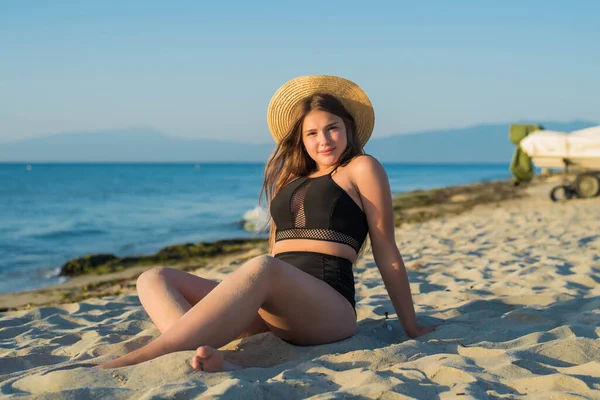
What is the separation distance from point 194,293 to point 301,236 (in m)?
0.66

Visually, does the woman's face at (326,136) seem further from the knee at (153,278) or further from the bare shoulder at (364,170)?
the knee at (153,278)

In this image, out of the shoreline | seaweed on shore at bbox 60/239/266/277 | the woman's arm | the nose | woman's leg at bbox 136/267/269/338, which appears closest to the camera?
woman's leg at bbox 136/267/269/338

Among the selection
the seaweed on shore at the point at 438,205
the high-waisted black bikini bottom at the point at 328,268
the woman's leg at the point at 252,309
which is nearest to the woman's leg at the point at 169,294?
the woman's leg at the point at 252,309

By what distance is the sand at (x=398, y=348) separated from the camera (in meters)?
2.38

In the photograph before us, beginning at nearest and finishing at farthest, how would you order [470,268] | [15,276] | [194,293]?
[194,293], [470,268], [15,276]

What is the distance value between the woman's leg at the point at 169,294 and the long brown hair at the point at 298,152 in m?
0.54

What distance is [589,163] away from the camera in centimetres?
1376

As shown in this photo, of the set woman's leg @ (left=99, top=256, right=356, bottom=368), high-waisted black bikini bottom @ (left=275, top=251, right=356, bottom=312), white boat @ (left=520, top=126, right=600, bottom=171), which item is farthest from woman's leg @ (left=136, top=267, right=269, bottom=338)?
white boat @ (left=520, top=126, right=600, bottom=171)

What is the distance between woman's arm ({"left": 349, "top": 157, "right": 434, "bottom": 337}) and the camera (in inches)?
129

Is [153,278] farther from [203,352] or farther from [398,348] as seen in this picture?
[398,348]

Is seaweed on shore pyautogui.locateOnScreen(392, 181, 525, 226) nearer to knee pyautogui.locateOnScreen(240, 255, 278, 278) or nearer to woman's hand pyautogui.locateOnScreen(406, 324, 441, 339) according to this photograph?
woman's hand pyautogui.locateOnScreen(406, 324, 441, 339)

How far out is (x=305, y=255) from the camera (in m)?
3.22

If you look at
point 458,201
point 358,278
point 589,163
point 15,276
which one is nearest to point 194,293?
point 358,278

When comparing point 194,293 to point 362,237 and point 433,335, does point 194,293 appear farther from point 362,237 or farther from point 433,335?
point 433,335
